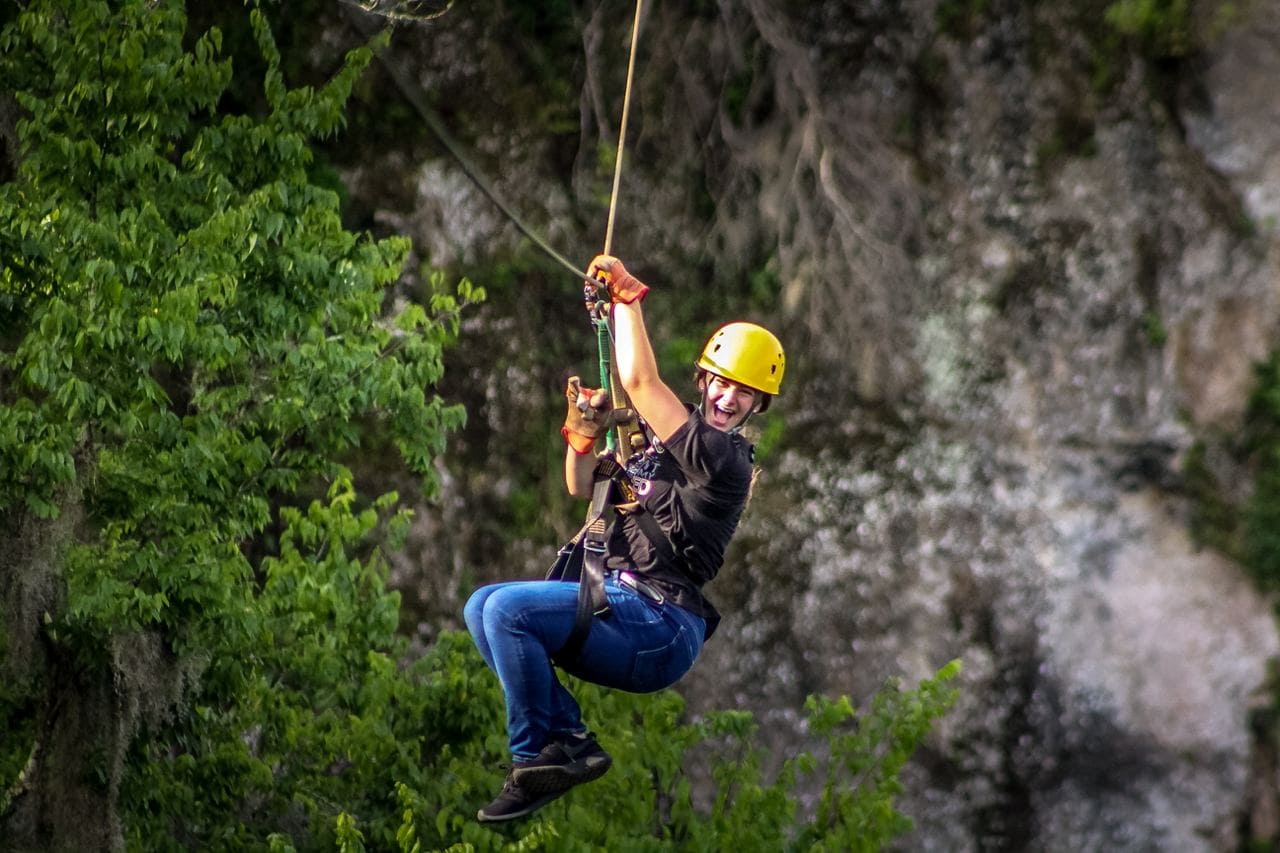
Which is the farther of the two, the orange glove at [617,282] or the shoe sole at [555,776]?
the shoe sole at [555,776]

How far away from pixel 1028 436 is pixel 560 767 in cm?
1001

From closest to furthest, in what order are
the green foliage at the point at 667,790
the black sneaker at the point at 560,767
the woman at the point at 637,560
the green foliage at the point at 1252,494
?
the woman at the point at 637,560, the black sneaker at the point at 560,767, the green foliage at the point at 667,790, the green foliage at the point at 1252,494

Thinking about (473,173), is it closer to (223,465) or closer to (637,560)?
(223,465)

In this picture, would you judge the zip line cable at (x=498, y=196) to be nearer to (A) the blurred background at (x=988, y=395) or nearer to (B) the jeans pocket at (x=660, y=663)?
(B) the jeans pocket at (x=660, y=663)

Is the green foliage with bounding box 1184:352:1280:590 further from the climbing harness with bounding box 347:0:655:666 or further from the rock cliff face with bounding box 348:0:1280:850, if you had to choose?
the climbing harness with bounding box 347:0:655:666

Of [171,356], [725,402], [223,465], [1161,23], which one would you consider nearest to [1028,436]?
[1161,23]

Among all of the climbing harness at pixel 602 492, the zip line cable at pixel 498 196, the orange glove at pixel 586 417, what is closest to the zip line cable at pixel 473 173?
the zip line cable at pixel 498 196

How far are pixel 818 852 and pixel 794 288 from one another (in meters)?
5.24

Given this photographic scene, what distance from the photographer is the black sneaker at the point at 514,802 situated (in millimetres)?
5293

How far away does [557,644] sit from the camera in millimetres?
5125

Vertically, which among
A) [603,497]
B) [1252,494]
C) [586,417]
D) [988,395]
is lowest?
[603,497]

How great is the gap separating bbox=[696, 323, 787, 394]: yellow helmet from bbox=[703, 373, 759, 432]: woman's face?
3 centimetres

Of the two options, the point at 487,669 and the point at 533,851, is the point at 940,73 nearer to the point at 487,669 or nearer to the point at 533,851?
the point at 487,669

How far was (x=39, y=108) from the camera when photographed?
324 inches
